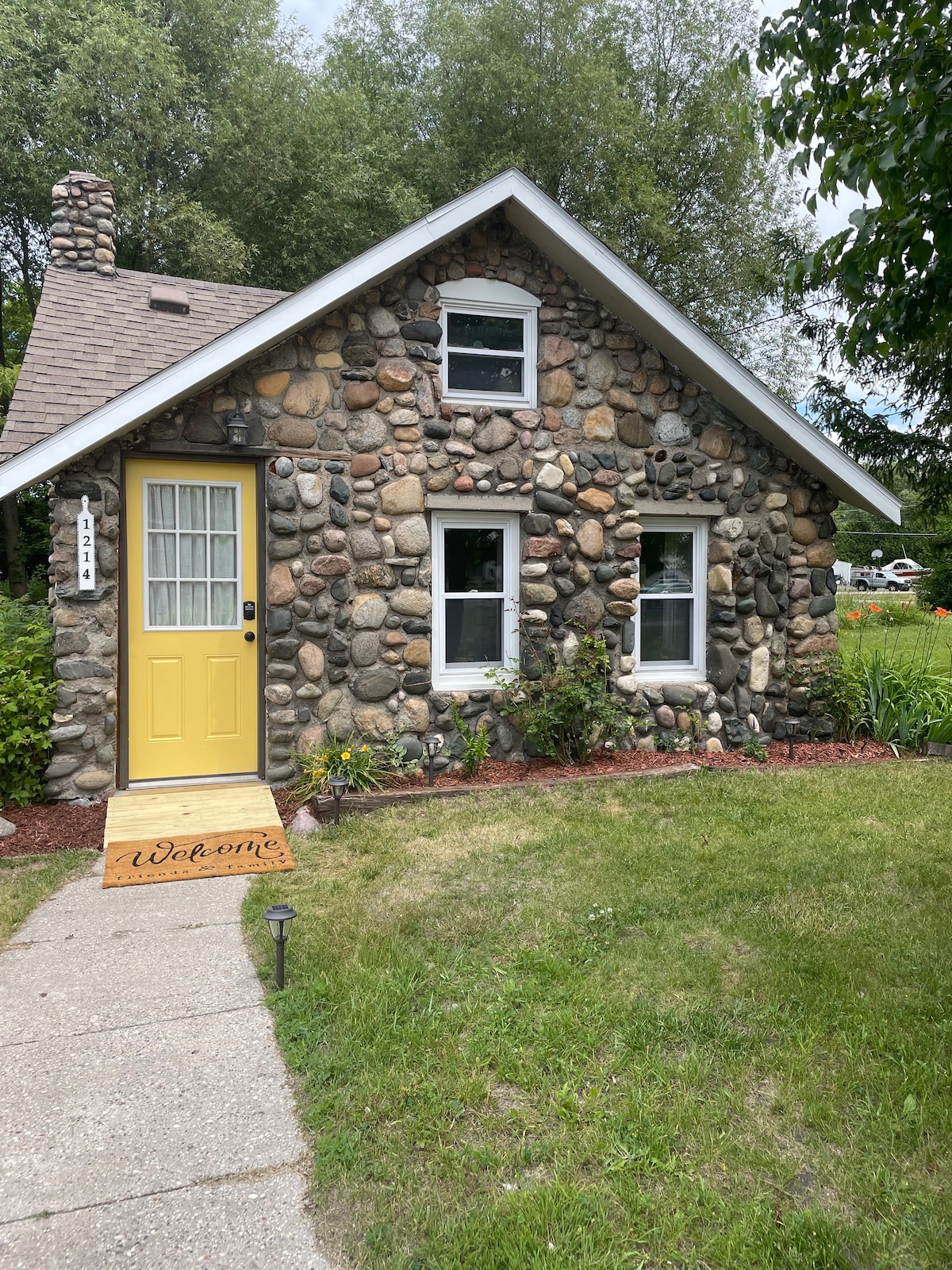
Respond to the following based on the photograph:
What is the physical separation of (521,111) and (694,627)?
51.8 feet

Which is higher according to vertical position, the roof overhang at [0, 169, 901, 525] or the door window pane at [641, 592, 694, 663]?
the roof overhang at [0, 169, 901, 525]

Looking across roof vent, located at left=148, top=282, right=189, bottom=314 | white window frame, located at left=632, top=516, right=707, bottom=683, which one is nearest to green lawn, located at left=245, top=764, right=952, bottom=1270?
white window frame, located at left=632, top=516, right=707, bottom=683

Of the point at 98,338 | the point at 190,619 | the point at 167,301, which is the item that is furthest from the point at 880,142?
the point at 167,301

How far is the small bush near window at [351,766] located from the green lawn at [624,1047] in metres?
1.04

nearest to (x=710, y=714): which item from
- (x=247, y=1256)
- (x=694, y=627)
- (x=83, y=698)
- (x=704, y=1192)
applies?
(x=694, y=627)

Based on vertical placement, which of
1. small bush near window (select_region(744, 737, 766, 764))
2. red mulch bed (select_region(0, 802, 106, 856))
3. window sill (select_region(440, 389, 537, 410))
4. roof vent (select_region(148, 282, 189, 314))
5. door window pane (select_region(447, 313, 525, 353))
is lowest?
red mulch bed (select_region(0, 802, 106, 856))

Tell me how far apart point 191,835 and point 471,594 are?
3126 mm

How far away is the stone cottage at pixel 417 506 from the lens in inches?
254

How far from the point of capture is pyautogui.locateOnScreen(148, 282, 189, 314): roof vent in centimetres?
867

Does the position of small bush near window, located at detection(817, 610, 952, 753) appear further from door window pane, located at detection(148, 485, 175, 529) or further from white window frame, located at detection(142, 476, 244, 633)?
door window pane, located at detection(148, 485, 175, 529)

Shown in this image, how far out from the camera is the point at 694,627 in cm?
826

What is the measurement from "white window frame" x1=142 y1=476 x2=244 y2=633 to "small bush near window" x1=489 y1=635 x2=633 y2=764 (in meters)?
2.23

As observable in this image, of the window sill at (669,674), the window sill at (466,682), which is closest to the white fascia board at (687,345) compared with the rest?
the window sill at (669,674)

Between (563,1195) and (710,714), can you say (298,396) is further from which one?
(563,1195)
